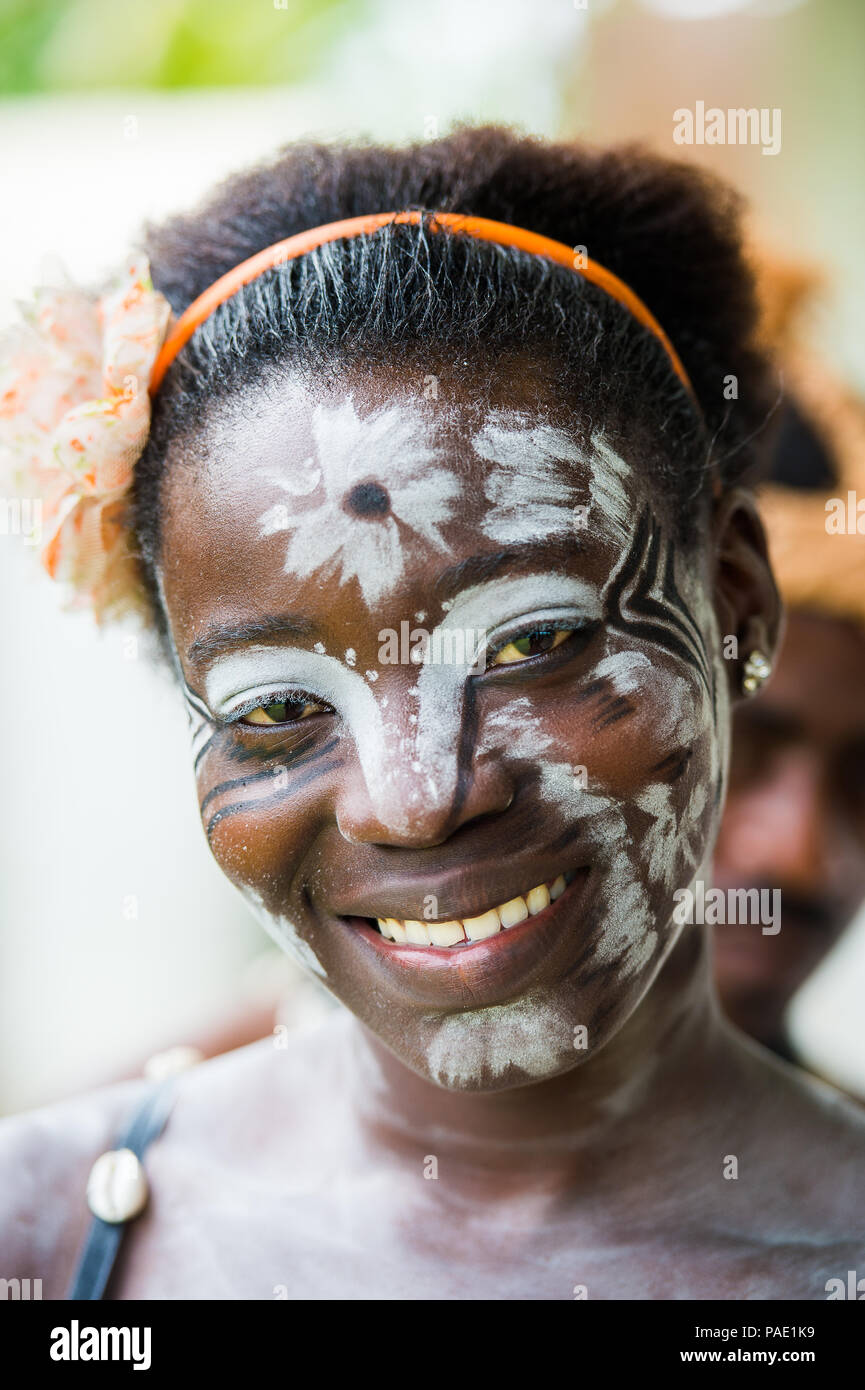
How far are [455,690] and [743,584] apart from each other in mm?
566

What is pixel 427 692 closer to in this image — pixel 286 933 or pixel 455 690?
pixel 455 690

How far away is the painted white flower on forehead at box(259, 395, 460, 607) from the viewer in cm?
149

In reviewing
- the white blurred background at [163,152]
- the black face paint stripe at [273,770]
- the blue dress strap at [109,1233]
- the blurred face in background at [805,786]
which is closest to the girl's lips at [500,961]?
the black face paint stripe at [273,770]

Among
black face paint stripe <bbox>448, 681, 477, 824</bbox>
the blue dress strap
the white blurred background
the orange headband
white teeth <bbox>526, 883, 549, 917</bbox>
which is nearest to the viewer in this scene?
black face paint stripe <bbox>448, 681, 477, 824</bbox>

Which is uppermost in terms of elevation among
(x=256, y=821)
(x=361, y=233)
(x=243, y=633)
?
(x=361, y=233)

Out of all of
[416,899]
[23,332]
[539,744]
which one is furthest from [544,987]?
[23,332]

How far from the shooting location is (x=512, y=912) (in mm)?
1537

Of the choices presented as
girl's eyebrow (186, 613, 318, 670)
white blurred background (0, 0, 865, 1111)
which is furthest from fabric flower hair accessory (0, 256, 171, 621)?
white blurred background (0, 0, 865, 1111)

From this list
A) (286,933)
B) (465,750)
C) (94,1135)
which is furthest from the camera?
(94,1135)

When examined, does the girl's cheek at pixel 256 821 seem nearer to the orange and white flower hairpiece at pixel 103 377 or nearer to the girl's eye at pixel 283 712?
the girl's eye at pixel 283 712

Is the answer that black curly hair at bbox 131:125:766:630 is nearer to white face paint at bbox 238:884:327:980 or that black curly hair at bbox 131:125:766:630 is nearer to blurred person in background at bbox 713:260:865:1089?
white face paint at bbox 238:884:327:980

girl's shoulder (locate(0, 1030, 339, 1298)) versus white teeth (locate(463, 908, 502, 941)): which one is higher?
white teeth (locate(463, 908, 502, 941))

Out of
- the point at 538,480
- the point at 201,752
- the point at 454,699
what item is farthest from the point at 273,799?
the point at 538,480
